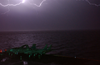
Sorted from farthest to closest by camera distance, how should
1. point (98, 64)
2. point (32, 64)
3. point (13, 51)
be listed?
point (13, 51) < point (32, 64) < point (98, 64)

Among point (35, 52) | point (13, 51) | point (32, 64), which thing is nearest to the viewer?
point (32, 64)

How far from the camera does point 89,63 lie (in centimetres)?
1722

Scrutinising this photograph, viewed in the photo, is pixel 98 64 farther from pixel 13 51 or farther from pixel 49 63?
pixel 13 51

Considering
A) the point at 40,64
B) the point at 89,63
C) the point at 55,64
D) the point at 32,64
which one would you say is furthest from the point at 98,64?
the point at 32,64

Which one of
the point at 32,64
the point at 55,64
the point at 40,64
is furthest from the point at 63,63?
the point at 32,64

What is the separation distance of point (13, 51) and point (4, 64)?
7.71 m

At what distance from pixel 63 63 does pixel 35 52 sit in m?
8.64

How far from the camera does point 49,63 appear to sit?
18.1 metres

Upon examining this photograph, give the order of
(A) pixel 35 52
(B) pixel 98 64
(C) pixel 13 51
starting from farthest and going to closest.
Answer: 1. (C) pixel 13 51
2. (A) pixel 35 52
3. (B) pixel 98 64

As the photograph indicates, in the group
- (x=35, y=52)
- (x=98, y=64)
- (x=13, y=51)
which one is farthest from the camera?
(x=13, y=51)

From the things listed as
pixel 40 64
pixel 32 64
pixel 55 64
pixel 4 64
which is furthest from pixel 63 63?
pixel 4 64

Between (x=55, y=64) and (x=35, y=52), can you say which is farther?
(x=35, y=52)

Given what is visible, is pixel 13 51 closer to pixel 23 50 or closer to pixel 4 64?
pixel 23 50

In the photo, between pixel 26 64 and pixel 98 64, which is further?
pixel 26 64
